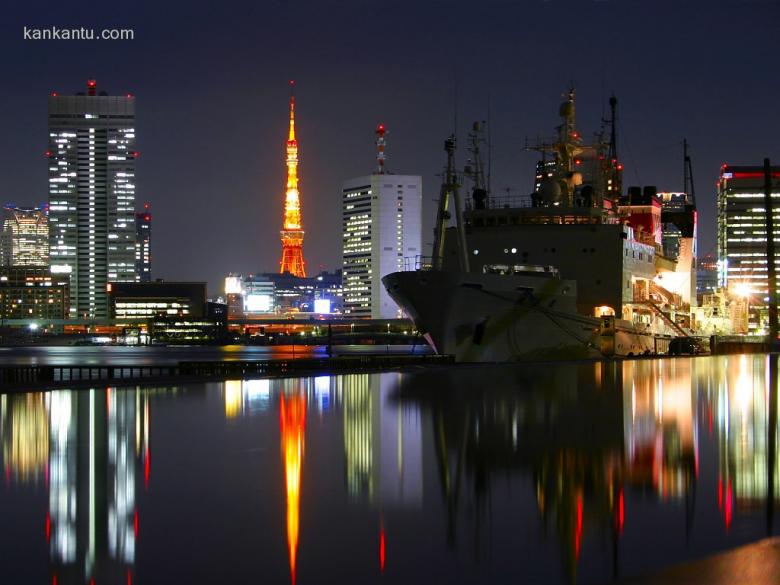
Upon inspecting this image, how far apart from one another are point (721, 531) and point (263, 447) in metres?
9.72

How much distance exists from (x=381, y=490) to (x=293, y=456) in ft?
12.5

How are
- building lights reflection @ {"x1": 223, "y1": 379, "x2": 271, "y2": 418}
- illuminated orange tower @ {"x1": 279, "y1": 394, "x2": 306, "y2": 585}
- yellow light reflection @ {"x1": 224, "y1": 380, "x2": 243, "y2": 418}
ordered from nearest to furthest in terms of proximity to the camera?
illuminated orange tower @ {"x1": 279, "y1": 394, "x2": 306, "y2": 585}, yellow light reflection @ {"x1": 224, "y1": 380, "x2": 243, "y2": 418}, building lights reflection @ {"x1": 223, "y1": 379, "x2": 271, "y2": 418}

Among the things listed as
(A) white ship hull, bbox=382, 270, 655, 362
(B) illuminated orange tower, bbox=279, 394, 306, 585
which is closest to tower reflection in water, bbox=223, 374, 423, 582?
(B) illuminated orange tower, bbox=279, 394, 306, 585

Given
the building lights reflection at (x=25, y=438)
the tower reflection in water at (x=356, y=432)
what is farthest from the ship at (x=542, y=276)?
the building lights reflection at (x=25, y=438)

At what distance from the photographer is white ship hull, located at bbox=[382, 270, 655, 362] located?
4216 centimetres

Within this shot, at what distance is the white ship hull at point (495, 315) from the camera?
42.2 metres

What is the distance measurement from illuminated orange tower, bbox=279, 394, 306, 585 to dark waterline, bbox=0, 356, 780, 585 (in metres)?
0.05

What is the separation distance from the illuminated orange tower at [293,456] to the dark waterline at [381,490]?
0.05 metres

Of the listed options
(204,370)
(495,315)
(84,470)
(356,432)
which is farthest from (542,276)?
(84,470)

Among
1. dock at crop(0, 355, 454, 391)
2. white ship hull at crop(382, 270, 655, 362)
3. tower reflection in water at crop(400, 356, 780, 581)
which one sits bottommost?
dock at crop(0, 355, 454, 391)

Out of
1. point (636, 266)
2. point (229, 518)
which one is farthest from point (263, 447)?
point (636, 266)

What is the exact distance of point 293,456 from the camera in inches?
685

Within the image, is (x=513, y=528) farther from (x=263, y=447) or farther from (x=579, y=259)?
(x=579, y=259)

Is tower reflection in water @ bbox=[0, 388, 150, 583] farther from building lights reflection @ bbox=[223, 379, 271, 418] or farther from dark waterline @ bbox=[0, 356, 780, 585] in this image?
building lights reflection @ bbox=[223, 379, 271, 418]
